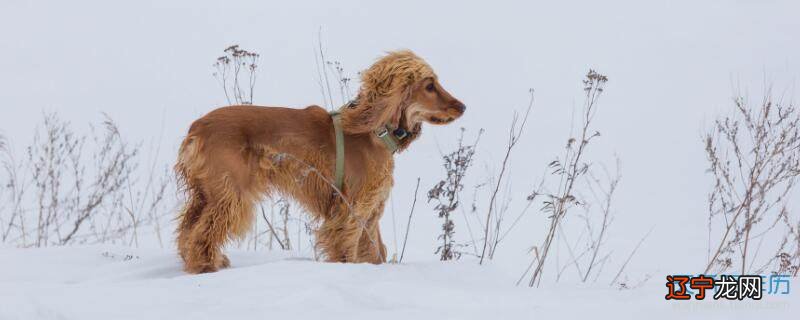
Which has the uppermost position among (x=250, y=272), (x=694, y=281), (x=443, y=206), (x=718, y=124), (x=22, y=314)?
(x=718, y=124)

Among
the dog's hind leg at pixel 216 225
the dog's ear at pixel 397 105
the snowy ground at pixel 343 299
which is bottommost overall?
the snowy ground at pixel 343 299

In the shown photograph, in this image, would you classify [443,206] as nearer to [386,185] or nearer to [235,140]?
[386,185]

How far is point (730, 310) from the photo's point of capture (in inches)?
128

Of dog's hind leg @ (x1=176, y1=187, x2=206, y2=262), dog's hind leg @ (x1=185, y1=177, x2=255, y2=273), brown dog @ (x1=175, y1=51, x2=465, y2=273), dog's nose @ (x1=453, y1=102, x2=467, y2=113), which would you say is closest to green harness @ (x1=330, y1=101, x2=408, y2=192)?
brown dog @ (x1=175, y1=51, x2=465, y2=273)

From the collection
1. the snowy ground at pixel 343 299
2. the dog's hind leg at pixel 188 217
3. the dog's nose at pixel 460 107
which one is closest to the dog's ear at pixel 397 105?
the dog's nose at pixel 460 107

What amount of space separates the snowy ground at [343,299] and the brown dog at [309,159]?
496 millimetres

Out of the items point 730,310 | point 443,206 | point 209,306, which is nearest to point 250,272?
point 209,306

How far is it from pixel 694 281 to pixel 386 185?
1.68m

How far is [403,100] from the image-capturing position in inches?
179

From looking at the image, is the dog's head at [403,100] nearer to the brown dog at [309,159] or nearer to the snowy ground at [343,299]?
the brown dog at [309,159]

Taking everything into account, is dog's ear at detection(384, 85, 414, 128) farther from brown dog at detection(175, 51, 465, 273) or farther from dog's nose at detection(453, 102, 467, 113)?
dog's nose at detection(453, 102, 467, 113)

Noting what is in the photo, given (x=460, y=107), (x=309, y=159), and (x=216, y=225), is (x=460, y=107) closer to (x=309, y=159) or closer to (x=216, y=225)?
(x=309, y=159)

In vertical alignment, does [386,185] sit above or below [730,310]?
above

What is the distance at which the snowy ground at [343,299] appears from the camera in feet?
10.3
